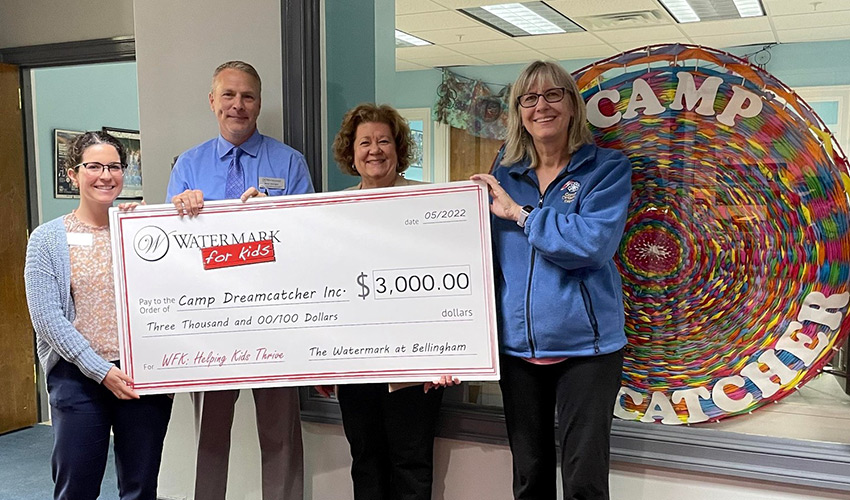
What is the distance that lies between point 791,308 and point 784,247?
0.60 ft

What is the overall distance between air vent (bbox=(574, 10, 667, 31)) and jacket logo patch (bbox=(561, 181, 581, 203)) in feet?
2.04

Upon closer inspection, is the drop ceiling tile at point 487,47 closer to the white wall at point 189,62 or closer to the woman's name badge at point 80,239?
the white wall at point 189,62

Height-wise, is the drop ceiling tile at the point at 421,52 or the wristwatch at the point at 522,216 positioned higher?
the drop ceiling tile at the point at 421,52

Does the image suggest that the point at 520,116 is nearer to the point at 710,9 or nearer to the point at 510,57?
the point at 510,57

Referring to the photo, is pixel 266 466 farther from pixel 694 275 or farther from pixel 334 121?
pixel 694 275

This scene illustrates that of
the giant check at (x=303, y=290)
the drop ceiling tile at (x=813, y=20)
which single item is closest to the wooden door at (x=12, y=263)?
the giant check at (x=303, y=290)

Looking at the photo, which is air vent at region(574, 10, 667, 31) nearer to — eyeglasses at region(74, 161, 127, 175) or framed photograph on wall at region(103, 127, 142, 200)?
eyeglasses at region(74, 161, 127, 175)

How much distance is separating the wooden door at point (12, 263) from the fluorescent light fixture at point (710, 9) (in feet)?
11.2

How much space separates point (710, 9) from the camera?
Result: 2.06 meters

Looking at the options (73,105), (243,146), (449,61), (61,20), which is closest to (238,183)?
→ (243,146)

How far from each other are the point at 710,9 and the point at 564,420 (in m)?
1.28

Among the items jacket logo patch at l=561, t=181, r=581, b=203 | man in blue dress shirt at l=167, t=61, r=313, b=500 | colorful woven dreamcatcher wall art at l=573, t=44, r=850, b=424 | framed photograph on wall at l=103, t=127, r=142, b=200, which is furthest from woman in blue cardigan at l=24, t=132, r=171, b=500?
framed photograph on wall at l=103, t=127, r=142, b=200

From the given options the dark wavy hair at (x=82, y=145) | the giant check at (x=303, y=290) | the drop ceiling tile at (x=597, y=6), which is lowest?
the giant check at (x=303, y=290)

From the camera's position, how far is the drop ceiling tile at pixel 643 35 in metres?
2.08
